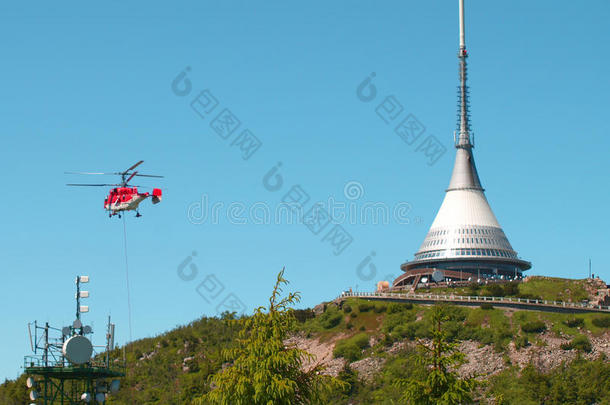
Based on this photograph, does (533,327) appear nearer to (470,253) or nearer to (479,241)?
(470,253)

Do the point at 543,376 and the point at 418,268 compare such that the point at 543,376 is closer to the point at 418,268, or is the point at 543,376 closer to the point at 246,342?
the point at 418,268

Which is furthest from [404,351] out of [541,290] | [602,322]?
[541,290]

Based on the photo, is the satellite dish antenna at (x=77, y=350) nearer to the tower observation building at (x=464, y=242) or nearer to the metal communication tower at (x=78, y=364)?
the metal communication tower at (x=78, y=364)

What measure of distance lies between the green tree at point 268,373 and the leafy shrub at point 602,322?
72.2 m

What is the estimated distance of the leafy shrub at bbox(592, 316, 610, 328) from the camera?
108m

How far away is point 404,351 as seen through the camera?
4227 inches

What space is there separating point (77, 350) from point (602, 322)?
218ft

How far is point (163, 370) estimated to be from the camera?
118 metres

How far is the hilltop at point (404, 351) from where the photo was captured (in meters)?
96.0

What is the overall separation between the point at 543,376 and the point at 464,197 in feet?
184

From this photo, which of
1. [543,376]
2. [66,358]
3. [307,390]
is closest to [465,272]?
[543,376]

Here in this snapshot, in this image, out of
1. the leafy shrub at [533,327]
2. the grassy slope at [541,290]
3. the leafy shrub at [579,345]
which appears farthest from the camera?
the grassy slope at [541,290]

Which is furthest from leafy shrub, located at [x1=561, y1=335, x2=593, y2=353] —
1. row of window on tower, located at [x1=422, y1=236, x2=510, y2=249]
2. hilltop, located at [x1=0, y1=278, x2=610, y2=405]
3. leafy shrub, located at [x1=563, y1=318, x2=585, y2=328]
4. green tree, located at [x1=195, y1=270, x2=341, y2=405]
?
green tree, located at [x1=195, y1=270, x2=341, y2=405]

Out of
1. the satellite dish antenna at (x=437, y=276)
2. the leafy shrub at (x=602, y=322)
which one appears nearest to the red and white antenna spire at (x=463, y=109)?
the satellite dish antenna at (x=437, y=276)
